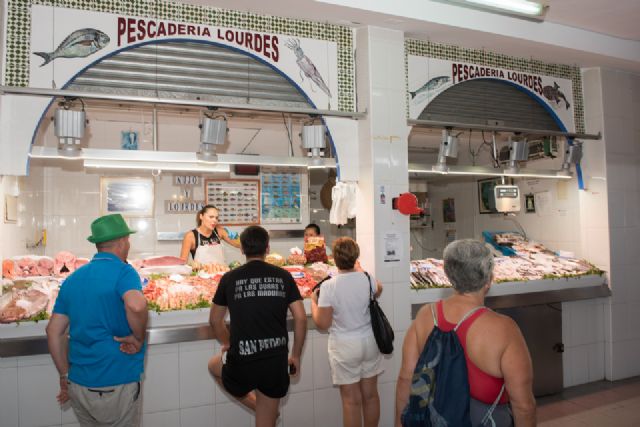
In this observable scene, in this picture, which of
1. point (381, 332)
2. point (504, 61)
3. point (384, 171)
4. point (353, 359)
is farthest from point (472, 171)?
point (353, 359)

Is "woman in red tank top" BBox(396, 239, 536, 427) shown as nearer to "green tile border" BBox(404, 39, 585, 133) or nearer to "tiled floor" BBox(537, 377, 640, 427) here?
"tiled floor" BBox(537, 377, 640, 427)

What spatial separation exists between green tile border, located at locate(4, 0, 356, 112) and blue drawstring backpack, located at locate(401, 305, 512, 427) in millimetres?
3060

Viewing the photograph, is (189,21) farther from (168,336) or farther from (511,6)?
(511,6)

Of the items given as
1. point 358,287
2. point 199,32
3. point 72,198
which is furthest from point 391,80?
point 72,198

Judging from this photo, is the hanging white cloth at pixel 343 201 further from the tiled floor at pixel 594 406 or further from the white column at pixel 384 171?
the tiled floor at pixel 594 406

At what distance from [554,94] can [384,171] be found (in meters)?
2.90

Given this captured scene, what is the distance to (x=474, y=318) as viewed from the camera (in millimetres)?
2141

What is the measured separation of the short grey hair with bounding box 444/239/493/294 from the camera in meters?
2.23

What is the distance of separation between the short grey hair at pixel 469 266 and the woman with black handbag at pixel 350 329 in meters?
1.42

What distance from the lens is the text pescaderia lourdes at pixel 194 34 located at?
3.98 m

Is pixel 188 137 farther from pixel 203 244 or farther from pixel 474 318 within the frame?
pixel 474 318

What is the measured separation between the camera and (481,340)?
209 centimetres

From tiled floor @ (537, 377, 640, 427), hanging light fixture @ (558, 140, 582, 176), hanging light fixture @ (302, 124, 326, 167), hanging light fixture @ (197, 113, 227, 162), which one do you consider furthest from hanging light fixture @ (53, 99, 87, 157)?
hanging light fixture @ (558, 140, 582, 176)

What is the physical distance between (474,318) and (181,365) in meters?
2.71
